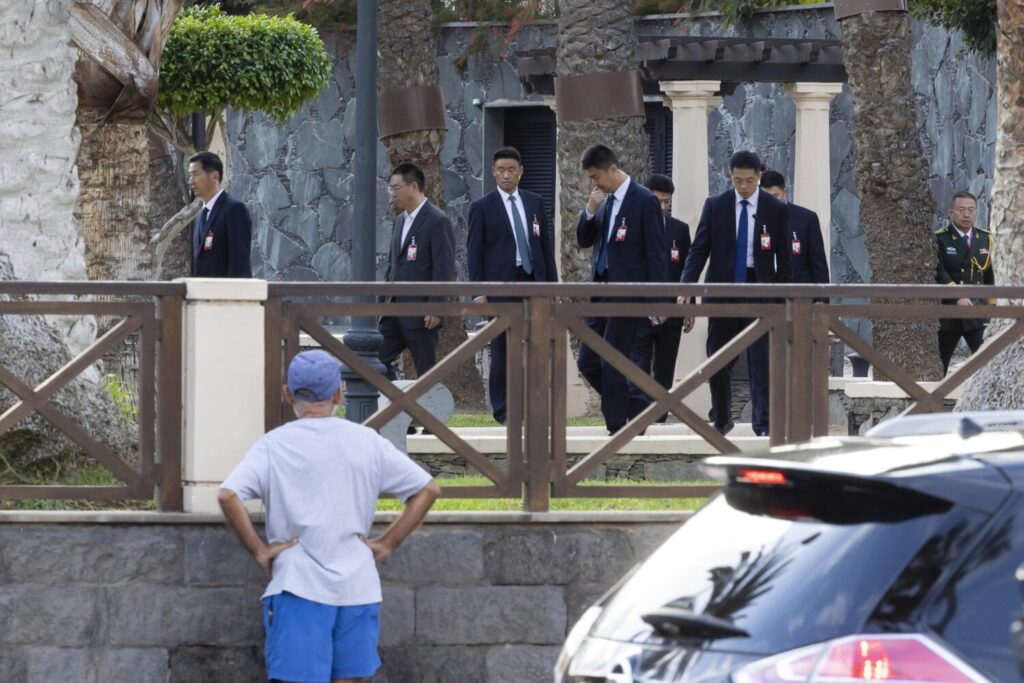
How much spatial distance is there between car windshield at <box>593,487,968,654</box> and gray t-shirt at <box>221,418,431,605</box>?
7.73 ft

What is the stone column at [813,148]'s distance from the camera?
1864 cm

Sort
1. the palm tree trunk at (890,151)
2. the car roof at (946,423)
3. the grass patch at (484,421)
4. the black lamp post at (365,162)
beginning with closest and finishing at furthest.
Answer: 1. the car roof at (946,423)
2. the black lamp post at (365,162)
3. the grass patch at (484,421)
4. the palm tree trunk at (890,151)

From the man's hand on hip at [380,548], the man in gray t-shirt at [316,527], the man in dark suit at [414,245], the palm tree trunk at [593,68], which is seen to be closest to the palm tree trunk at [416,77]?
the palm tree trunk at [593,68]

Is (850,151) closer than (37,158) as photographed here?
No

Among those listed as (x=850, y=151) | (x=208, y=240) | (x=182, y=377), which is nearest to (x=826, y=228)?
(x=850, y=151)

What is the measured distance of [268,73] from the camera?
16891 mm

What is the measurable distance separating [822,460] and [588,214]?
7277 millimetres

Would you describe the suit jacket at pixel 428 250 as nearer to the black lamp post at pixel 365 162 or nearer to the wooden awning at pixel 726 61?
the black lamp post at pixel 365 162

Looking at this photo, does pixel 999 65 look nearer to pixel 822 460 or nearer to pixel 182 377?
pixel 182 377

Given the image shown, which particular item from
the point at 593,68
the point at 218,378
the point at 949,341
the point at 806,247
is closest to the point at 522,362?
the point at 218,378

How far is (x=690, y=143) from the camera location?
55.9 ft

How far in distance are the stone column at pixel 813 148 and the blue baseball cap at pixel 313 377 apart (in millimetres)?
12559

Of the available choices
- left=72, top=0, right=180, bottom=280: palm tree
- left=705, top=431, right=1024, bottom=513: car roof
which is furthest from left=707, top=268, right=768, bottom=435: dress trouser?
left=705, top=431, right=1024, bottom=513: car roof

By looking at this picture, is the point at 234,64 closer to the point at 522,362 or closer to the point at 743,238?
the point at 743,238
